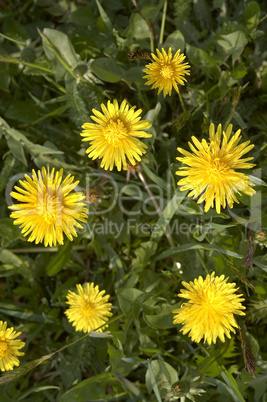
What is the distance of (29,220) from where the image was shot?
1.96 meters

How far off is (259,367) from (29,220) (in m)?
1.51

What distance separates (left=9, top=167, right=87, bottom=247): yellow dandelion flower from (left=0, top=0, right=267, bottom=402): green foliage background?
364mm

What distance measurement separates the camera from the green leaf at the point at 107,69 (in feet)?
7.63

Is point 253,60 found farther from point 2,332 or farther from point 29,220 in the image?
point 2,332

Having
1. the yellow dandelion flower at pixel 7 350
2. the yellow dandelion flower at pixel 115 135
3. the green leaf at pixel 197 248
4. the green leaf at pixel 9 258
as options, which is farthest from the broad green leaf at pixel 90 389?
the yellow dandelion flower at pixel 115 135

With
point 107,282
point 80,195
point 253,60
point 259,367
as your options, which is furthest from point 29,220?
point 253,60

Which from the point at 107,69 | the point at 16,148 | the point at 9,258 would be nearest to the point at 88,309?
the point at 9,258

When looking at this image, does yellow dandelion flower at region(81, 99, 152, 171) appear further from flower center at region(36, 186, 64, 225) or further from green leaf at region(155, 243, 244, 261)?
green leaf at region(155, 243, 244, 261)

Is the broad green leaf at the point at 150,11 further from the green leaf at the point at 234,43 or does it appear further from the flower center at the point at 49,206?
the flower center at the point at 49,206

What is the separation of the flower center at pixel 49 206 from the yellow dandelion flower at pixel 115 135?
0.27 meters

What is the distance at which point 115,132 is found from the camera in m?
1.86

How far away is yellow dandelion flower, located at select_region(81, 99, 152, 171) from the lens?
1.87m

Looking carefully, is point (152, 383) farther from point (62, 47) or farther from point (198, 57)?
point (62, 47)

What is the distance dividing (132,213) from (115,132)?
29.0 inches
